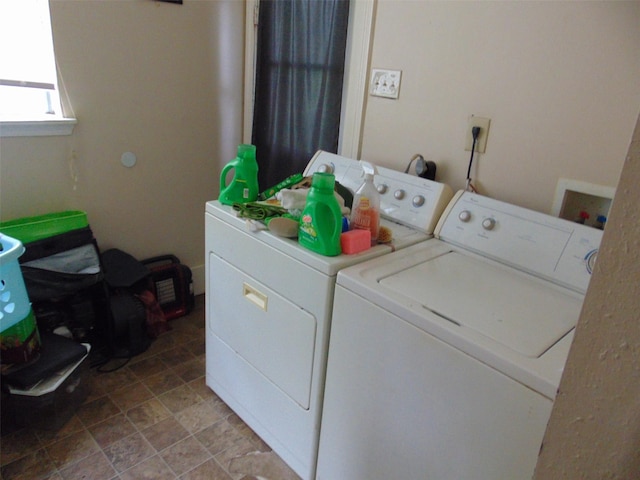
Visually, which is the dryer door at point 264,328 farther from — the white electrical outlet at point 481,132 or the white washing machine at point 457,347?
the white electrical outlet at point 481,132

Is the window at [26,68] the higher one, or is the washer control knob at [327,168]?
the window at [26,68]

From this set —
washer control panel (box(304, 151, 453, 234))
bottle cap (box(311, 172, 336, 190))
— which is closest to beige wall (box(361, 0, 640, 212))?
washer control panel (box(304, 151, 453, 234))

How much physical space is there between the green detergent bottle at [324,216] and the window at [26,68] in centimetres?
135

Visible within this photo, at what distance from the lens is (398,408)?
116cm

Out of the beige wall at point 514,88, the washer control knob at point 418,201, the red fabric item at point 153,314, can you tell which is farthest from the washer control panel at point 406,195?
the red fabric item at point 153,314

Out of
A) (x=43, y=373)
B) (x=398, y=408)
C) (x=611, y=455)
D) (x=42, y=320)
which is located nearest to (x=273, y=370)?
(x=398, y=408)

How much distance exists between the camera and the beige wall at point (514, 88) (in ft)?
4.34

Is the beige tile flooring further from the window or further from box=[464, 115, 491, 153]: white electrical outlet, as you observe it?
box=[464, 115, 491, 153]: white electrical outlet

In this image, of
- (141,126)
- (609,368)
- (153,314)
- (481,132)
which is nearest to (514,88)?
(481,132)

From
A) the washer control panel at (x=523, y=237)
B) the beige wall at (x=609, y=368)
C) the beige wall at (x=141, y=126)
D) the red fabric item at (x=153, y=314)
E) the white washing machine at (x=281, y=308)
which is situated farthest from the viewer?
the red fabric item at (x=153, y=314)

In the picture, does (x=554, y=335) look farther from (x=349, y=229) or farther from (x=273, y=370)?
(x=273, y=370)

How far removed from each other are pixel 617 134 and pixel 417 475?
1111 millimetres

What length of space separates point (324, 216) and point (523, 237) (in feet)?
1.99

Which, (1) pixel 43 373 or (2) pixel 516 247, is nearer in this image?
(2) pixel 516 247
